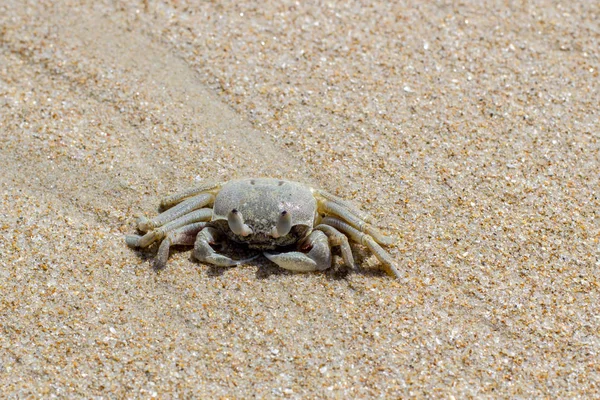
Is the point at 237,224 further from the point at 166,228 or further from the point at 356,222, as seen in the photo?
the point at 356,222

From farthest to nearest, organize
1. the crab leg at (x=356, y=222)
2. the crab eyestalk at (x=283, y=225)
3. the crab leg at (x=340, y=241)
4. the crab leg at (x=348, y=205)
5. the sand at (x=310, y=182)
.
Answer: the crab leg at (x=348, y=205)
the crab leg at (x=356, y=222)
the crab leg at (x=340, y=241)
the crab eyestalk at (x=283, y=225)
the sand at (x=310, y=182)

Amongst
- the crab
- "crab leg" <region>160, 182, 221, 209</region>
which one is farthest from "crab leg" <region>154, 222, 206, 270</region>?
"crab leg" <region>160, 182, 221, 209</region>

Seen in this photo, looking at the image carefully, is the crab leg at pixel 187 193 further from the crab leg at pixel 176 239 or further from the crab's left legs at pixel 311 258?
the crab's left legs at pixel 311 258

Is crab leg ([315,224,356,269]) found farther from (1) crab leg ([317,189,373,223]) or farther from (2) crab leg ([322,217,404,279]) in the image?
(1) crab leg ([317,189,373,223])

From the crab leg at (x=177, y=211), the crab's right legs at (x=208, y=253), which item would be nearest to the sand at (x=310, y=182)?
the crab's right legs at (x=208, y=253)

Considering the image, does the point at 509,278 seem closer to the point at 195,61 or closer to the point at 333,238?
the point at 333,238

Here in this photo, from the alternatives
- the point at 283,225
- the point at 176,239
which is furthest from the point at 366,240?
the point at 176,239
